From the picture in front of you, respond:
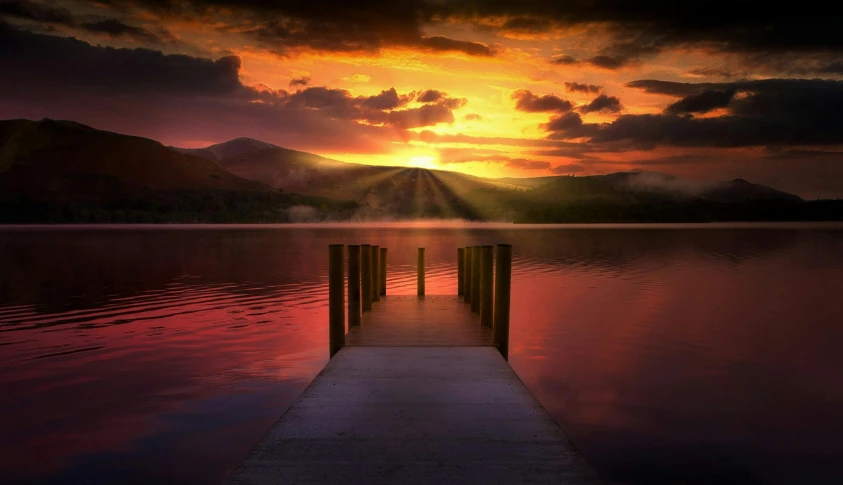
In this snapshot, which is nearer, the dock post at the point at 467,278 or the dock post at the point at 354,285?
the dock post at the point at 354,285

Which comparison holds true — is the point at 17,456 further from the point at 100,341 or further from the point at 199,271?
the point at 199,271

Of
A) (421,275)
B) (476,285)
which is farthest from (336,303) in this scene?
(421,275)

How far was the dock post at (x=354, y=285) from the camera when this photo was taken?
12.6m

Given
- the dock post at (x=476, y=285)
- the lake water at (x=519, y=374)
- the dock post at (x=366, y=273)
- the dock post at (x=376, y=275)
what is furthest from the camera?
the dock post at (x=376, y=275)

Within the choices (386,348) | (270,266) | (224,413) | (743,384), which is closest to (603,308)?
(743,384)

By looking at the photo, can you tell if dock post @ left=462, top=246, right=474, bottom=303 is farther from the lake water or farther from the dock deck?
the dock deck

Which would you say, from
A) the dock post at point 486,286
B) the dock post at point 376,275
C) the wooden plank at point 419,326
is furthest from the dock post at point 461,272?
the dock post at point 486,286

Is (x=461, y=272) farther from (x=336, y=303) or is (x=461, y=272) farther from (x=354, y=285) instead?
(x=336, y=303)

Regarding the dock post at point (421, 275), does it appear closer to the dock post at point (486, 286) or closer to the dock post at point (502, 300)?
the dock post at point (486, 286)

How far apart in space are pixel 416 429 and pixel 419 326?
6.54 metres

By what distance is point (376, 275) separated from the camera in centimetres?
1764

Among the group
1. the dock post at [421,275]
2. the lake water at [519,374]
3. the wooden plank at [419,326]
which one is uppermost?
the dock post at [421,275]

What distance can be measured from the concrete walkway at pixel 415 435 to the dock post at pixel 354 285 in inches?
153

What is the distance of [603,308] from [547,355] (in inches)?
354
